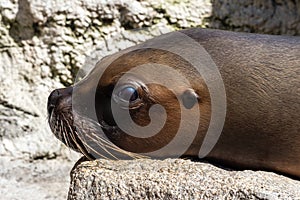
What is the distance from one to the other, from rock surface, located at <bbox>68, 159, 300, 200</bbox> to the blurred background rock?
5.65 ft

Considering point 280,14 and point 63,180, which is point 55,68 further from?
point 280,14

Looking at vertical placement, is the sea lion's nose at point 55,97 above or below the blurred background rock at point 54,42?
above

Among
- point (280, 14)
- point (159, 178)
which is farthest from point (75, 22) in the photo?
point (159, 178)

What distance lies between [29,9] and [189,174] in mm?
2440

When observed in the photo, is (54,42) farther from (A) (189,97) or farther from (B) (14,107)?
(A) (189,97)

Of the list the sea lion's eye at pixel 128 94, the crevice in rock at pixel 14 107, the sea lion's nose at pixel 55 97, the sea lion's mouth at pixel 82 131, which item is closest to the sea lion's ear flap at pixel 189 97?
the sea lion's eye at pixel 128 94

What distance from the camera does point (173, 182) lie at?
12.1 ft

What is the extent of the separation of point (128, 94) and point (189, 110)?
29 cm

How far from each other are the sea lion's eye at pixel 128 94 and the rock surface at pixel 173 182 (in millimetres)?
329

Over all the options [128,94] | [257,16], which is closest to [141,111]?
[128,94]

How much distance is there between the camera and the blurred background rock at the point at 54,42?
18.8 ft

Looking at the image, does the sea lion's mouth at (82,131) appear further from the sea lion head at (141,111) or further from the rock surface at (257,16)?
the rock surface at (257,16)

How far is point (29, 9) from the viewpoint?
19.0ft

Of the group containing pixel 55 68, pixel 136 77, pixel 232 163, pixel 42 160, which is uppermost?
pixel 136 77
